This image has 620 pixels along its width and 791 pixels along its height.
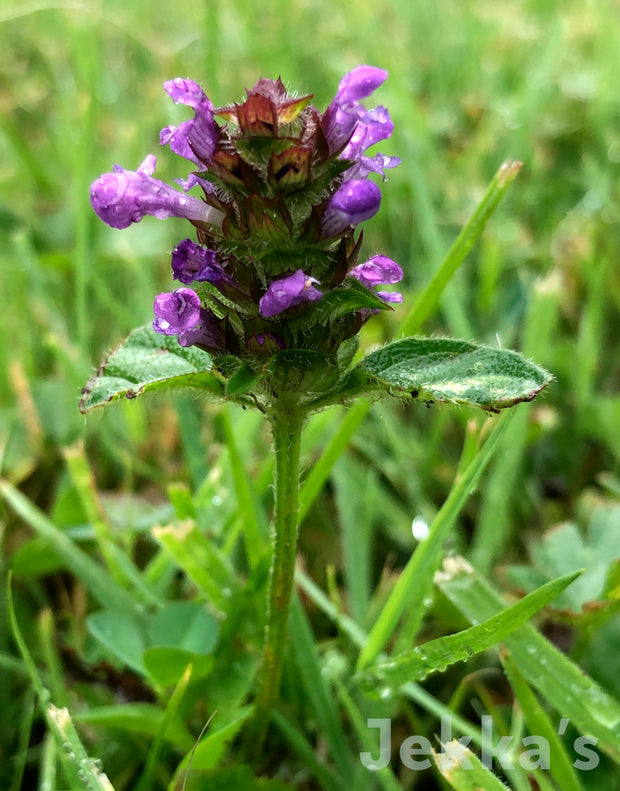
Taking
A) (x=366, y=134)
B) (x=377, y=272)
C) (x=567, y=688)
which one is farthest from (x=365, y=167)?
(x=567, y=688)

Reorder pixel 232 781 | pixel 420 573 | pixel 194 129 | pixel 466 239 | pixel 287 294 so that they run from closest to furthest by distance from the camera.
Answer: pixel 287 294
pixel 194 129
pixel 232 781
pixel 420 573
pixel 466 239

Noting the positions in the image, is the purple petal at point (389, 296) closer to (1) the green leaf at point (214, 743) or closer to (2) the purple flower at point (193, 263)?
(2) the purple flower at point (193, 263)

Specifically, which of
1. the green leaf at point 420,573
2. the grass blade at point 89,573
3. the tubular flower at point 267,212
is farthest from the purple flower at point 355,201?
the grass blade at point 89,573

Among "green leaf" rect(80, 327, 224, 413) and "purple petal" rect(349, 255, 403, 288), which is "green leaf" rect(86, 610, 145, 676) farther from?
"purple petal" rect(349, 255, 403, 288)

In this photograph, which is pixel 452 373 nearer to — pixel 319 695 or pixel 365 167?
pixel 365 167

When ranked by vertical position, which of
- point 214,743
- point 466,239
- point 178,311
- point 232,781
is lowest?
point 232,781

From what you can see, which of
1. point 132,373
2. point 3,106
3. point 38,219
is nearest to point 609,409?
point 132,373
